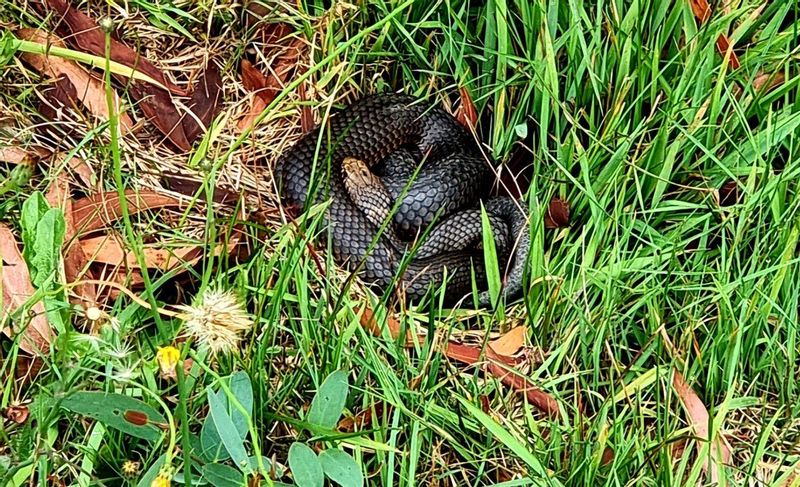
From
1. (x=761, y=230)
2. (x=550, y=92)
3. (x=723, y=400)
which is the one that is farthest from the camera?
(x=550, y=92)

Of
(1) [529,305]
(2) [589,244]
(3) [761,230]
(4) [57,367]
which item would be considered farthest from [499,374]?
(4) [57,367]

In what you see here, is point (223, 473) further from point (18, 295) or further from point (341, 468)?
point (18, 295)

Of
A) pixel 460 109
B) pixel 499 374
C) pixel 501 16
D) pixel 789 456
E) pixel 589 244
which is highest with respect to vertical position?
pixel 501 16

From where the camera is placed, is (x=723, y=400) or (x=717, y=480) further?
(x=723, y=400)

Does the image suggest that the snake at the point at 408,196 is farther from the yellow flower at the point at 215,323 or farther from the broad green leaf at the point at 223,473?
the yellow flower at the point at 215,323

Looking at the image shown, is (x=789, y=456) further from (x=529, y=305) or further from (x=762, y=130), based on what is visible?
(x=762, y=130)

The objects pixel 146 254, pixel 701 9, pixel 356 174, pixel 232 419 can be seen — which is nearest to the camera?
pixel 232 419

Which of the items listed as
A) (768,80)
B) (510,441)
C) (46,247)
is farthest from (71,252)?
(768,80)
